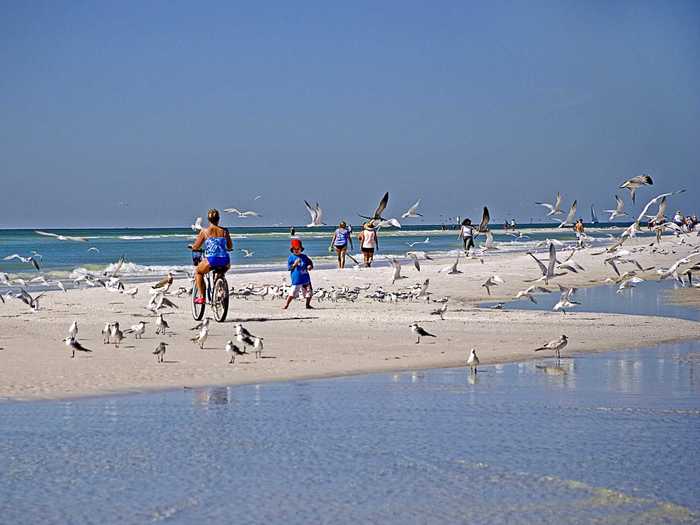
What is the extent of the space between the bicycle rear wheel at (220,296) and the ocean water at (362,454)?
223 inches

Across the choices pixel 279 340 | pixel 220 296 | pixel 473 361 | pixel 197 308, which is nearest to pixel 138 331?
pixel 279 340

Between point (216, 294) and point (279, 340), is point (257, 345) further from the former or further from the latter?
point (216, 294)

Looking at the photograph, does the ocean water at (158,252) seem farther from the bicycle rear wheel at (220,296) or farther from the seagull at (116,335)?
the seagull at (116,335)

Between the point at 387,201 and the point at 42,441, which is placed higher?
the point at 387,201

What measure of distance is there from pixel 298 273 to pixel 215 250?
3393 millimetres

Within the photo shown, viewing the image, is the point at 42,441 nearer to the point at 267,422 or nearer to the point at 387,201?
the point at 267,422

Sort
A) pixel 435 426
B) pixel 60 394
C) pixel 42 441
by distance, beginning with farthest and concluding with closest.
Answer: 1. pixel 60 394
2. pixel 435 426
3. pixel 42 441

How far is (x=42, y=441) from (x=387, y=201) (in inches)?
715

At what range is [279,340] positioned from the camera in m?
14.4

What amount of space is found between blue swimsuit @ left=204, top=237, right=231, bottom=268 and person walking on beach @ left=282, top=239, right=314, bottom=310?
3.10 meters

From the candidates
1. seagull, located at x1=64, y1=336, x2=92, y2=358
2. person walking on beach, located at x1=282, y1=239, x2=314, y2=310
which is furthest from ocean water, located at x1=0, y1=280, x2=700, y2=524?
person walking on beach, located at x1=282, y1=239, x2=314, y2=310

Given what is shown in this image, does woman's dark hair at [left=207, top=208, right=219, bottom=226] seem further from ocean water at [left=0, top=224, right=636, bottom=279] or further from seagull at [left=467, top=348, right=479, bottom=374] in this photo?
ocean water at [left=0, top=224, right=636, bottom=279]

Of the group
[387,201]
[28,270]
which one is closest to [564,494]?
[387,201]

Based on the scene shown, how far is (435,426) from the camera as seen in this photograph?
8.62 metres
